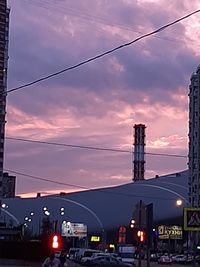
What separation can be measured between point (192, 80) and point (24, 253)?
10208cm

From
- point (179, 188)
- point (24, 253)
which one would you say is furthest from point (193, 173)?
point (24, 253)

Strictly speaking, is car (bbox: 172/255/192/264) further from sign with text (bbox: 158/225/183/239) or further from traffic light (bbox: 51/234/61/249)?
traffic light (bbox: 51/234/61/249)

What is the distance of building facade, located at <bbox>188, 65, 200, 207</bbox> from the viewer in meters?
144

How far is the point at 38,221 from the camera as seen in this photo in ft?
515

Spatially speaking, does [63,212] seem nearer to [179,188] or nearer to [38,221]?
[38,221]

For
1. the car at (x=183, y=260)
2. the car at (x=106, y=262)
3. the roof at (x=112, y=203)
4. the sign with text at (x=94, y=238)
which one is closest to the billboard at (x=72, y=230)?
the car at (x=183, y=260)

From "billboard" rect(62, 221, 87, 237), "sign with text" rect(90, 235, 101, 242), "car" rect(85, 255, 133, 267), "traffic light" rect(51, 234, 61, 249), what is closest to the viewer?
"traffic light" rect(51, 234, 61, 249)

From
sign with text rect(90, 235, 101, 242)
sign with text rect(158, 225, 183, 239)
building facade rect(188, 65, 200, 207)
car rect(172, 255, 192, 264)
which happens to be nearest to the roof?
sign with text rect(90, 235, 101, 242)

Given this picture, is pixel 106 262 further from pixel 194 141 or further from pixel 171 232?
pixel 194 141

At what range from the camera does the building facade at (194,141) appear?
472 ft

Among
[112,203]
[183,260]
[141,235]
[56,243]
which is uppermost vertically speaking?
[112,203]

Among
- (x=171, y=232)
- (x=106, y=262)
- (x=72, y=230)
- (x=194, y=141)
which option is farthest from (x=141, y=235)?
(x=194, y=141)

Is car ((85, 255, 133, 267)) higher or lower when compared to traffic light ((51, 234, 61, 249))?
lower

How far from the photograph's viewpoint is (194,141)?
14938 cm
